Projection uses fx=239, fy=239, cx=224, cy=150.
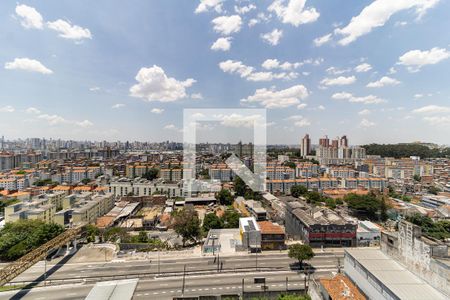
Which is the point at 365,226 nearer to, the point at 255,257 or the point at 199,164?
the point at 255,257

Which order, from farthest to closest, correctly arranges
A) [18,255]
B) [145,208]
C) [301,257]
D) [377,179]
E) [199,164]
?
[199,164] → [377,179] → [145,208] → [18,255] → [301,257]

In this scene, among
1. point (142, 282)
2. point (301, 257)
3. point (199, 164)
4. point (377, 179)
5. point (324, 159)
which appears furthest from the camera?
point (324, 159)

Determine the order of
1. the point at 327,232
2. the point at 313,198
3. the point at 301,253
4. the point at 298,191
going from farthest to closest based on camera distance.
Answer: the point at 298,191, the point at 313,198, the point at 327,232, the point at 301,253

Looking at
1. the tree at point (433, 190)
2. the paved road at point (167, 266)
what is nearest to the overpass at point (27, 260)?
the paved road at point (167, 266)

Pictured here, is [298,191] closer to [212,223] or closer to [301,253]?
[212,223]

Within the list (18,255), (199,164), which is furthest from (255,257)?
(199,164)

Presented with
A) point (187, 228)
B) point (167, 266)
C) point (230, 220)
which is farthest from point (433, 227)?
point (167, 266)

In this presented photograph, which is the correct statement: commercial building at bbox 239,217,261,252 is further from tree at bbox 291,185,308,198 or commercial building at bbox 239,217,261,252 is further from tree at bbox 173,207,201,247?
tree at bbox 291,185,308,198

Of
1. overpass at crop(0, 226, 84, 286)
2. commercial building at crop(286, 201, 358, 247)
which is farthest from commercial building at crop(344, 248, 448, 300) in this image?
overpass at crop(0, 226, 84, 286)
